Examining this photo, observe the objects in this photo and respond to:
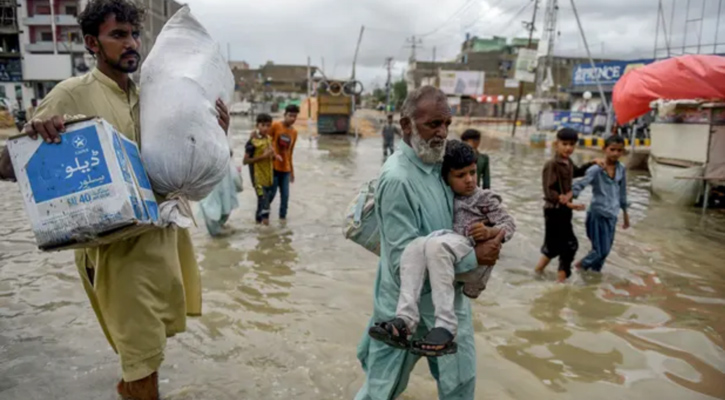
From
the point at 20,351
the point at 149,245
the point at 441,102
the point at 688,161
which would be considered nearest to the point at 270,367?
the point at 149,245

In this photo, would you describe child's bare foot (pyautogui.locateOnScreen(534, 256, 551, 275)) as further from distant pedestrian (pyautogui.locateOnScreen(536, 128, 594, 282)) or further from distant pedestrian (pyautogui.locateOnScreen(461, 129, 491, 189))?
distant pedestrian (pyautogui.locateOnScreen(461, 129, 491, 189))

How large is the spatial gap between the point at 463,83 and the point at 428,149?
49.4 m

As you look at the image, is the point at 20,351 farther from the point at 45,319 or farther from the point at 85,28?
the point at 85,28

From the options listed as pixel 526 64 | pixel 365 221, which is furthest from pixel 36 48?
pixel 365 221

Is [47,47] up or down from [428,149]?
up

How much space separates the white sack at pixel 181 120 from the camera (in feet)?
7.25

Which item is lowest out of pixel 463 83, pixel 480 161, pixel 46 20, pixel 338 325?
pixel 338 325

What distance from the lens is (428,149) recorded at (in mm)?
2027

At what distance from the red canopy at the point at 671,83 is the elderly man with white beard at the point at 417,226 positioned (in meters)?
7.51

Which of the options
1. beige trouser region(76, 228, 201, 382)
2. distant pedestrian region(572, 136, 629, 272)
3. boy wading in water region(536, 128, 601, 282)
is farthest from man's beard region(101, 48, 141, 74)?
distant pedestrian region(572, 136, 629, 272)

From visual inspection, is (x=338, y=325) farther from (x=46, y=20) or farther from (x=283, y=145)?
(x=46, y=20)

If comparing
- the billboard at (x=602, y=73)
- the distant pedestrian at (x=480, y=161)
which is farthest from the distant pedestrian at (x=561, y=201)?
the billboard at (x=602, y=73)

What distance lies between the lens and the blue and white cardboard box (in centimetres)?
192

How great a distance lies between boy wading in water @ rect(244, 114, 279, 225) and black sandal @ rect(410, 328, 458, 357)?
5.15 metres
